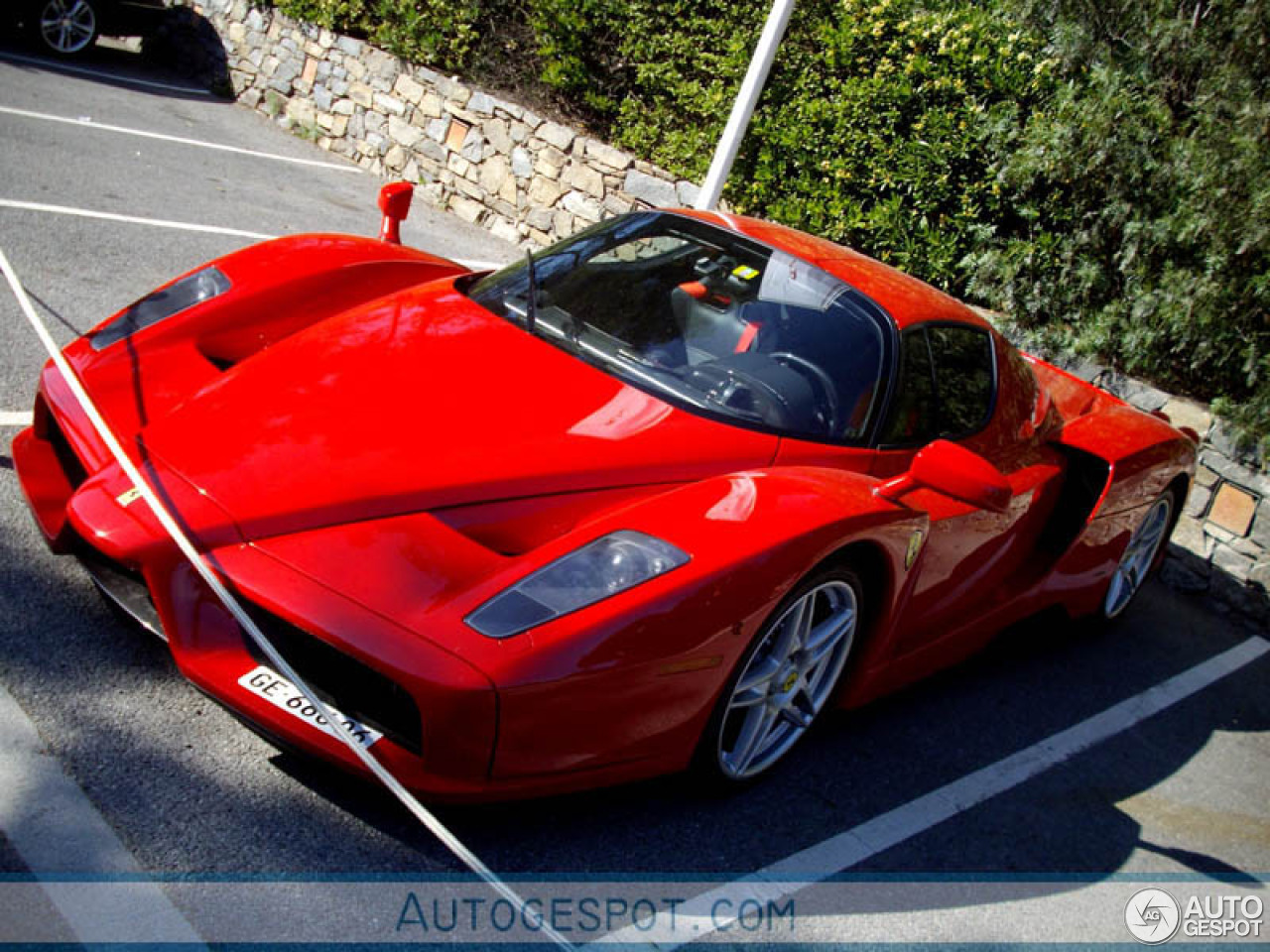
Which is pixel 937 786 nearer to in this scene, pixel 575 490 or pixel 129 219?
pixel 575 490

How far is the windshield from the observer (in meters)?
3.34

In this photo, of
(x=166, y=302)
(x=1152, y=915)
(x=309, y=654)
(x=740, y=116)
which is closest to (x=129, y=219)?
(x=166, y=302)

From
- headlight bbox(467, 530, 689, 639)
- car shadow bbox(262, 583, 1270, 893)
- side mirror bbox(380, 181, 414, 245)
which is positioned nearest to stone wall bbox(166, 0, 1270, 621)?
car shadow bbox(262, 583, 1270, 893)

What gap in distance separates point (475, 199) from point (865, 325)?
256 inches

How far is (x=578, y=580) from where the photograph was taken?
2531 millimetres

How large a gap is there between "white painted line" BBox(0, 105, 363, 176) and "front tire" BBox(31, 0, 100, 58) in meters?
2.99

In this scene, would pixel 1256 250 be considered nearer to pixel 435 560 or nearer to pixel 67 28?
pixel 435 560

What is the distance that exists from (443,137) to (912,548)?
752 centimetres

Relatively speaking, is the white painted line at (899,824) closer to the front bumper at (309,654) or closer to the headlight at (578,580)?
the front bumper at (309,654)

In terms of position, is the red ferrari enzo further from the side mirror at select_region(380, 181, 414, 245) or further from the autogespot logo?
the autogespot logo

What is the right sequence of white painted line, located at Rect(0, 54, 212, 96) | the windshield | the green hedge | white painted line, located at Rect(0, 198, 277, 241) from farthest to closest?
white painted line, located at Rect(0, 54, 212, 96) < white painted line, located at Rect(0, 198, 277, 241) < the green hedge < the windshield

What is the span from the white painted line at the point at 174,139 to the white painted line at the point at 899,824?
7.83 meters

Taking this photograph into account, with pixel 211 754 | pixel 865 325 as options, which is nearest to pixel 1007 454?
pixel 865 325

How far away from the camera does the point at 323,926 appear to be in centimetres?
227
